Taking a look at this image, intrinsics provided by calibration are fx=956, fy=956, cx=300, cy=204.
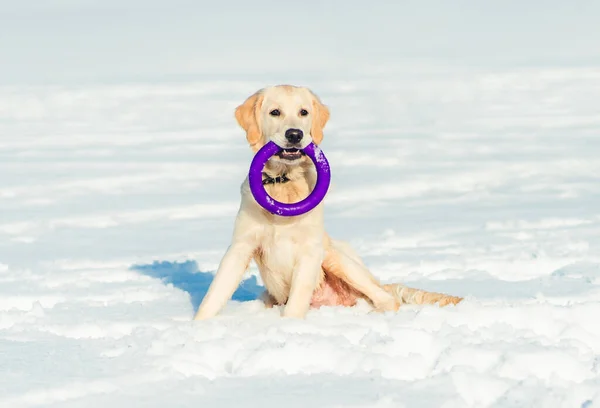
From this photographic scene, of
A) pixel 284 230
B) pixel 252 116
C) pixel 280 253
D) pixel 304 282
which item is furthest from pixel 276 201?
pixel 252 116

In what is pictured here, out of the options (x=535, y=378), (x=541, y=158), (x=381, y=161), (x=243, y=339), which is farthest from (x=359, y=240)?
(x=541, y=158)


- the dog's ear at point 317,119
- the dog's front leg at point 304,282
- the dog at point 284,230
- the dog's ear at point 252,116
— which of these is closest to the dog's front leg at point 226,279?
the dog at point 284,230

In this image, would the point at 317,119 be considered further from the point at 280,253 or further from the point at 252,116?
the point at 280,253

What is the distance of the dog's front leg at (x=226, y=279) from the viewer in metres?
4.78

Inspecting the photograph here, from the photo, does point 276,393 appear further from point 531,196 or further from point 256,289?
point 531,196

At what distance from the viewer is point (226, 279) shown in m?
4.81

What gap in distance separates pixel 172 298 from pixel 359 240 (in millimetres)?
2165

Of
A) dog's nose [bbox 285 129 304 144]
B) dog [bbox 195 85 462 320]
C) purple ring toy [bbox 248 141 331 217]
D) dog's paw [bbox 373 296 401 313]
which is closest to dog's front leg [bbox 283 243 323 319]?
dog [bbox 195 85 462 320]

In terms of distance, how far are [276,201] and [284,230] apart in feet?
0.61

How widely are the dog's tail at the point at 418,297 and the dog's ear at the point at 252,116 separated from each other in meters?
1.10

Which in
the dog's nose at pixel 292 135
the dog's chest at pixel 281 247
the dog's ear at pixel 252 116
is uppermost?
the dog's ear at pixel 252 116

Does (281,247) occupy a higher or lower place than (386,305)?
higher

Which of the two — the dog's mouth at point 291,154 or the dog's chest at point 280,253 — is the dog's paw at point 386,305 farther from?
the dog's mouth at point 291,154

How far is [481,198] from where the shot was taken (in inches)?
364
